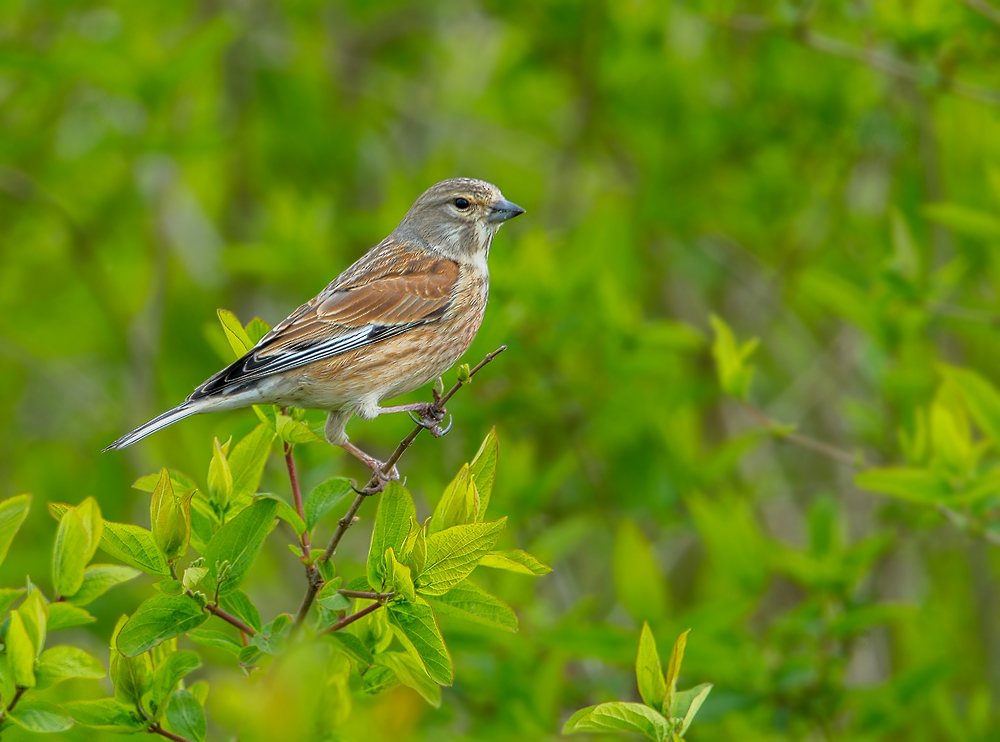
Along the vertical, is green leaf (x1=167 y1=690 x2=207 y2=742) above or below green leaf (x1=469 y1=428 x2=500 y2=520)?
below

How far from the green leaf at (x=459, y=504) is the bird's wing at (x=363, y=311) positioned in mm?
1252

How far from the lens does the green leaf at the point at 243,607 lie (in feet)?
8.93

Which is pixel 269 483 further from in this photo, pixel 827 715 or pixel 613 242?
pixel 827 715

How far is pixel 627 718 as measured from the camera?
244cm

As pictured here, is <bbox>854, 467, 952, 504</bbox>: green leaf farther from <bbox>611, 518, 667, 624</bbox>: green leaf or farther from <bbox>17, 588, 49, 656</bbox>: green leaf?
<bbox>17, 588, 49, 656</bbox>: green leaf

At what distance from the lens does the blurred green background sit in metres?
4.82

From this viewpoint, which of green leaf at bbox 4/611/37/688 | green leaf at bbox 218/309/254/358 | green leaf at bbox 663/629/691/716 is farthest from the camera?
green leaf at bbox 218/309/254/358

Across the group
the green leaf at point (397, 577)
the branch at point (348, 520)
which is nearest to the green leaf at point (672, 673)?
the green leaf at point (397, 577)

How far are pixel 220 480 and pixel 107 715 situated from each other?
0.58 m

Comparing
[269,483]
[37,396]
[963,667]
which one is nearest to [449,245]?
[269,483]

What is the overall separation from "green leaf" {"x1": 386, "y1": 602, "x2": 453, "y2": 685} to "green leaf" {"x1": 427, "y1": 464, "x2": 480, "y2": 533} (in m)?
0.19

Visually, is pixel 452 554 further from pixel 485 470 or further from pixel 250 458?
pixel 250 458

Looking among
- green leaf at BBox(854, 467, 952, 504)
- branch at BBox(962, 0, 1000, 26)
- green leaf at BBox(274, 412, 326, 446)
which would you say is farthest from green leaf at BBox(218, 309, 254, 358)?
branch at BBox(962, 0, 1000, 26)

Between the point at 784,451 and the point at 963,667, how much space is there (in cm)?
239
